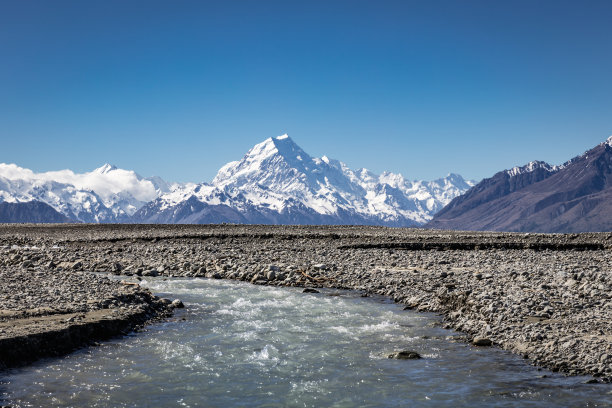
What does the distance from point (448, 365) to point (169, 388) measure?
7610 mm

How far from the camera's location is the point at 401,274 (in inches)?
1241

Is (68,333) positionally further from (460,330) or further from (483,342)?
(460,330)

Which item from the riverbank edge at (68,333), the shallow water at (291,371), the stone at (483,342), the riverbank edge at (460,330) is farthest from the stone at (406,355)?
the riverbank edge at (68,333)

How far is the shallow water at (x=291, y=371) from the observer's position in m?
12.7

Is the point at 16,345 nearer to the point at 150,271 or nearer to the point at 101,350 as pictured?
the point at 101,350

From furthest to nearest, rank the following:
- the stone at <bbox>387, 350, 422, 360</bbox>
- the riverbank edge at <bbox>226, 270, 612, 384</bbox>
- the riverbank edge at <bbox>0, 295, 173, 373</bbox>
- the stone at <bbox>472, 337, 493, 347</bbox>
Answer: the stone at <bbox>472, 337, 493, 347</bbox> → the stone at <bbox>387, 350, 422, 360</bbox> → the riverbank edge at <bbox>0, 295, 173, 373</bbox> → the riverbank edge at <bbox>226, 270, 612, 384</bbox>

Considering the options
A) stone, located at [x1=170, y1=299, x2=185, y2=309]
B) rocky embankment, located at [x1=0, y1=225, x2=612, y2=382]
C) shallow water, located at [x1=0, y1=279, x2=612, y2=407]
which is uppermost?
rocky embankment, located at [x1=0, y1=225, x2=612, y2=382]

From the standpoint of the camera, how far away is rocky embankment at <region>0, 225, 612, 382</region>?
680 inches

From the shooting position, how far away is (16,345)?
15.0 m

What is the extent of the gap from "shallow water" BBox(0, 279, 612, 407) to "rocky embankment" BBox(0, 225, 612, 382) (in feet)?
4.36

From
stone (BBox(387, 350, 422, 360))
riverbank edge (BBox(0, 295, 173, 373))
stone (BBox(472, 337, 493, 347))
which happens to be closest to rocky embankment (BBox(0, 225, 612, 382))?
stone (BBox(472, 337, 493, 347))

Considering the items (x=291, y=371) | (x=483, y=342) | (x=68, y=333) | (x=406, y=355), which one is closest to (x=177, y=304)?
(x=68, y=333)

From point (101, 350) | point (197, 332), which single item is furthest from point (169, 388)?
point (197, 332)

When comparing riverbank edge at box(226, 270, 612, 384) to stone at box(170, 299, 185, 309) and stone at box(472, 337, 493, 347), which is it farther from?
stone at box(170, 299, 185, 309)
